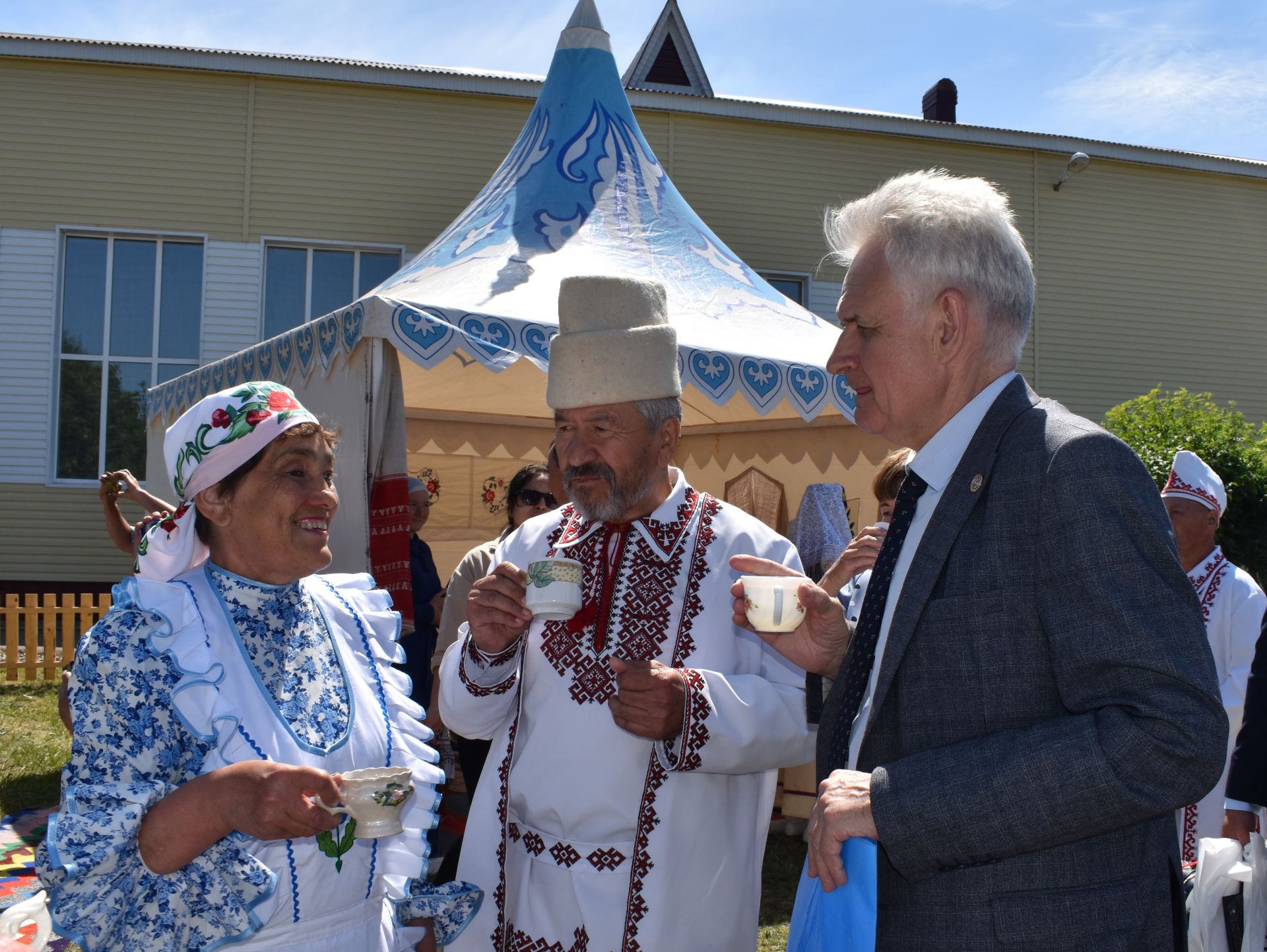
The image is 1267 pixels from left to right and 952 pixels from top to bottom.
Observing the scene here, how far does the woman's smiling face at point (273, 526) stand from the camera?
7.20 feet

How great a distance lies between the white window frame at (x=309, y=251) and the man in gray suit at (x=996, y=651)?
12.7 meters


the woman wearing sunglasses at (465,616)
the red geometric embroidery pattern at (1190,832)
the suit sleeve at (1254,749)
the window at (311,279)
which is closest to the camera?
the suit sleeve at (1254,749)

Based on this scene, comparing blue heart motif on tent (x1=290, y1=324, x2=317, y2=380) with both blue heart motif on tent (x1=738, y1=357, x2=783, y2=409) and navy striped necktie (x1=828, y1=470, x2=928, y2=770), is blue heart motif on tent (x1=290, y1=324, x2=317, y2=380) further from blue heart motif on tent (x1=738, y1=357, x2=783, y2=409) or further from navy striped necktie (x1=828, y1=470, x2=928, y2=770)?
navy striped necktie (x1=828, y1=470, x2=928, y2=770)

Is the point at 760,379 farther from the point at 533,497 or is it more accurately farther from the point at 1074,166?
the point at 1074,166

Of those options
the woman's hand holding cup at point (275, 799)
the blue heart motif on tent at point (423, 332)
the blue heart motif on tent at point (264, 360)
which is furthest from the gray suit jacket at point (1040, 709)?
the blue heart motif on tent at point (264, 360)

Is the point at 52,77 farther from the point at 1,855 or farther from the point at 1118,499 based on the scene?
the point at 1118,499

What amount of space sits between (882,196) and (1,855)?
5.99 meters

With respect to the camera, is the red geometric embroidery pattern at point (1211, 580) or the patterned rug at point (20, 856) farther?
the patterned rug at point (20, 856)

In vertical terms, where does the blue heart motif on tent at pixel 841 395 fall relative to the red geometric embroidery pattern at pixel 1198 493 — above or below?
above

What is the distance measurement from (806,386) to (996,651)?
446 centimetres

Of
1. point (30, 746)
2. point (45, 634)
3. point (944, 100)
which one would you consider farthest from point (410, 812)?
point (944, 100)

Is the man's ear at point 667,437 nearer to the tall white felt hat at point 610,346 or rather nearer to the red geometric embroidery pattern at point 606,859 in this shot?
the tall white felt hat at point 610,346

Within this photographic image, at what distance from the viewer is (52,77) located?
13.2m

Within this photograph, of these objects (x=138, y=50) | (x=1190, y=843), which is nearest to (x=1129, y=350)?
(x=1190, y=843)
